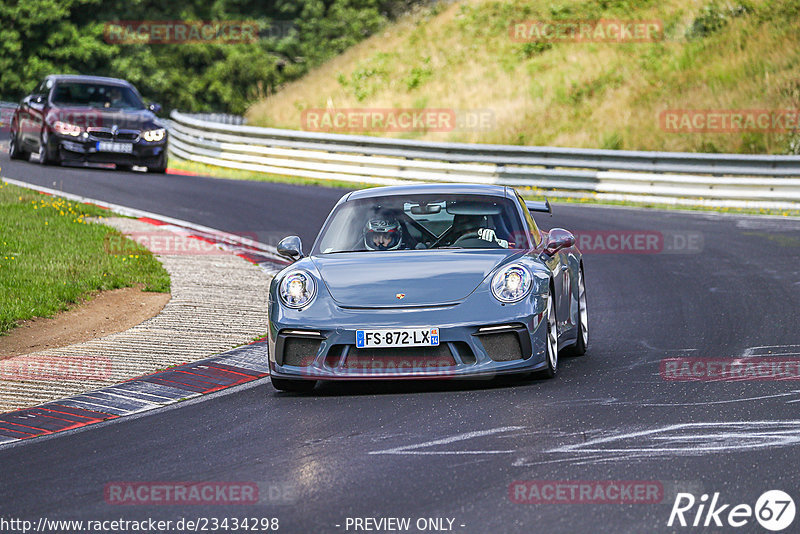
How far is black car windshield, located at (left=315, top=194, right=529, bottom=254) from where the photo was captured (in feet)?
31.0

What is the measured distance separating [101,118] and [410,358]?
56.4ft

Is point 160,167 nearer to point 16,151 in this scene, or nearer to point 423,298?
point 16,151

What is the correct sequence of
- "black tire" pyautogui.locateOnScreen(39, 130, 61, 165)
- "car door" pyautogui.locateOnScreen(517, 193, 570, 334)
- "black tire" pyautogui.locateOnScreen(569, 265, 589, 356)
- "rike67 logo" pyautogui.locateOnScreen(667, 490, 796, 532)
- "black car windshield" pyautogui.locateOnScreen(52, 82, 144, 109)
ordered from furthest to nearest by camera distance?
"black car windshield" pyautogui.locateOnScreen(52, 82, 144, 109) → "black tire" pyautogui.locateOnScreen(39, 130, 61, 165) → "black tire" pyautogui.locateOnScreen(569, 265, 589, 356) → "car door" pyautogui.locateOnScreen(517, 193, 570, 334) → "rike67 logo" pyautogui.locateOnScreen(667, 490, 796, 532)

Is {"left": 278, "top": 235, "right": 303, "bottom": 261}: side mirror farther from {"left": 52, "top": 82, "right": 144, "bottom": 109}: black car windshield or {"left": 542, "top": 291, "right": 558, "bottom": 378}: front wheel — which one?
{"left": 52, "top": 82, "right": 144, "bottom": 109}: black car windshield

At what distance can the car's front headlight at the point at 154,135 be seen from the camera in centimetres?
2441

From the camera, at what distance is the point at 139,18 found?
2175 inches

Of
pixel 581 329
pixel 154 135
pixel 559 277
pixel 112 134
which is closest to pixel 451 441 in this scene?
pixel 559 277

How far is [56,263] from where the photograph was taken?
45.6 feet

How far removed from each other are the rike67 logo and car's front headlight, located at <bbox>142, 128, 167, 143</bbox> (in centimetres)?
1992

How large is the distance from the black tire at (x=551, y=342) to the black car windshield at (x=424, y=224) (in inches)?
25.7

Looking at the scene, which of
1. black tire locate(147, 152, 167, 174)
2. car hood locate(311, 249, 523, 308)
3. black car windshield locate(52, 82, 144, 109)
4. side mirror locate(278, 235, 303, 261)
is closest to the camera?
car hood locate(311, 249, 523, 308)

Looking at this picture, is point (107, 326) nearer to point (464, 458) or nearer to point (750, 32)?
point (464, 458)

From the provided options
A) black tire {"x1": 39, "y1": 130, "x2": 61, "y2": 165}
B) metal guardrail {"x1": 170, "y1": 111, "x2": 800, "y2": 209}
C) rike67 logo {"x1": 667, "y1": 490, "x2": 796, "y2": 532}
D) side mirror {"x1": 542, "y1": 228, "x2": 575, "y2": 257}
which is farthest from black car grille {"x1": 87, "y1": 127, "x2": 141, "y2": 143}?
rike67 logo {"x1": 667, "y1": 490, "x2": 796, "y2": 532}

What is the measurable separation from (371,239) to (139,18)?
47992mm
